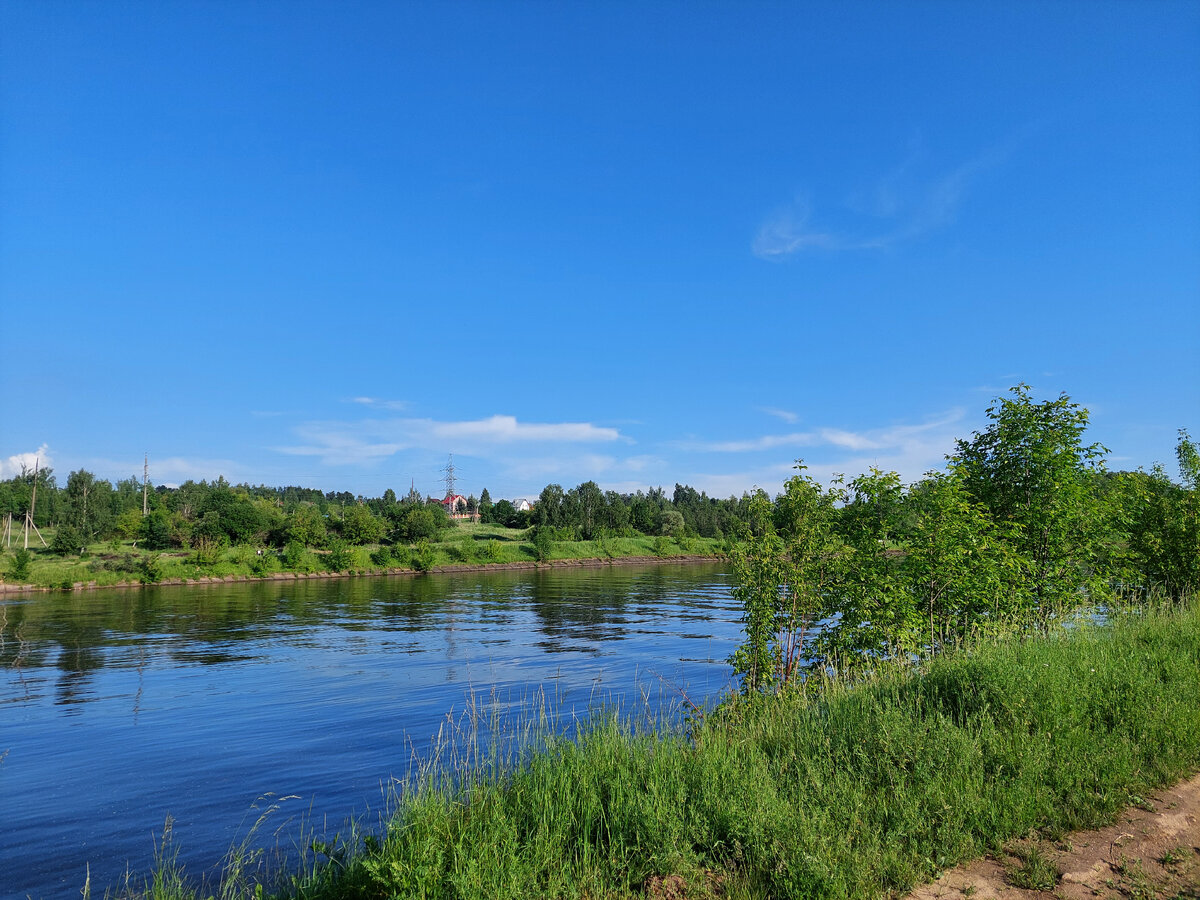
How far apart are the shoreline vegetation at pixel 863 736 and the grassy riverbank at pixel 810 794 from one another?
3cm

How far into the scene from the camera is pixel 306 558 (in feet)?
310

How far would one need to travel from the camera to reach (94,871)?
11.5 m

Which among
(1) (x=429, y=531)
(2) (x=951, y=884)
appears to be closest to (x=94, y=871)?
(2) (x=951, y=884)

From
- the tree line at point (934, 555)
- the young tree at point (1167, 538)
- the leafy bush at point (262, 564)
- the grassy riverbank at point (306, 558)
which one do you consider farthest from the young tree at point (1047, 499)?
the leafy bush at point (262, 564)

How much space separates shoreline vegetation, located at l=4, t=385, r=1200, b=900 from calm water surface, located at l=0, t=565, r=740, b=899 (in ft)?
8.77

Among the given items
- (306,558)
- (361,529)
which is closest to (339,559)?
(306,558)

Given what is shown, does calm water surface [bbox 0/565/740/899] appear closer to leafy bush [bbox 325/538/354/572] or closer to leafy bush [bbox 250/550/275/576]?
leafy bush [bbox 250/550/275/576]

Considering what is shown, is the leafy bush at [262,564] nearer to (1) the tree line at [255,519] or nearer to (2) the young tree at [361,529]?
(1) the tree line at [255,519]

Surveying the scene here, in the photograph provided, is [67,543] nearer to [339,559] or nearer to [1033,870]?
[339,559]

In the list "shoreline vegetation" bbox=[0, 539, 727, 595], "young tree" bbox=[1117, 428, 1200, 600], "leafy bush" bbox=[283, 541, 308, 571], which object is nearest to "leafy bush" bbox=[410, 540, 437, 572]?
"shoreline vegetation" bbox=[0, 539, 727, 595]

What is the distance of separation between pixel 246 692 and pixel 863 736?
25.0 metres

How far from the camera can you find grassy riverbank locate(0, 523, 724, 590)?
2985 inches

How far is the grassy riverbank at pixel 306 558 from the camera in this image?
75812 mm

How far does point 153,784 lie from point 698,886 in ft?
50.0
